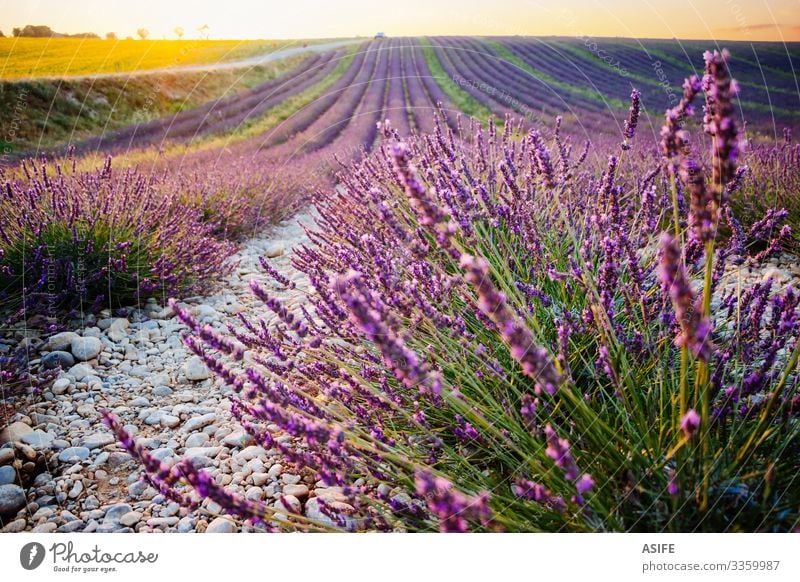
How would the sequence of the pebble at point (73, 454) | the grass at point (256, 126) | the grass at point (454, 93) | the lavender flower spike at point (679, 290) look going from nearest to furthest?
the lavender flower spike at point (679, 290), the pebble at point (73, 454), the grass at point (454, 93), the grass at point (256, 126)

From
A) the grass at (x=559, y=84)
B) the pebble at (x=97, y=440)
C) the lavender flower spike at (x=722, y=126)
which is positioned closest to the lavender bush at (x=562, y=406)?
the lavender flower spike at (x=722, y=126)

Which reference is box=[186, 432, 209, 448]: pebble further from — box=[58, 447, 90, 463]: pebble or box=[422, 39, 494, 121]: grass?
box=[422, 39, 494, 121]: grass

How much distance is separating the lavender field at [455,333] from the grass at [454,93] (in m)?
0.10

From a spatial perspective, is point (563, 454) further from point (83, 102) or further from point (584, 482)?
point (83, 102)

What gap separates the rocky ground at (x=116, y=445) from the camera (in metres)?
1.33

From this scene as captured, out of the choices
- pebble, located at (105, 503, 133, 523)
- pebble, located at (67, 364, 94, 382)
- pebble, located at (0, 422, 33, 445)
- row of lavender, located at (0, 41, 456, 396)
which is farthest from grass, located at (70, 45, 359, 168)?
pebble, located at (105, 503, 133, 523)

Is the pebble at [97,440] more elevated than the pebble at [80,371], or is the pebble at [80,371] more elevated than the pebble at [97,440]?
the pebble at [80,371]

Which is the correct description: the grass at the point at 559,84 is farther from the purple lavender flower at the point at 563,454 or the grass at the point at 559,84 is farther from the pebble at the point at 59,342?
the pebble at the point at 59,342

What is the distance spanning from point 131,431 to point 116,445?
8cm

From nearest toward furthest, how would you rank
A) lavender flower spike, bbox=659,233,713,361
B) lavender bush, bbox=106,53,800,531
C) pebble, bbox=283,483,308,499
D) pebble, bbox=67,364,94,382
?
lavender flower spike, bbox=659,233,713,361, lavender bush, bbox=106,53,800,531, pebble, bbox=283,483,308,499, pebble, bbox=67,364,94,382

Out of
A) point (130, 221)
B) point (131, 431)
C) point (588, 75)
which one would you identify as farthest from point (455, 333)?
point (130, 221)

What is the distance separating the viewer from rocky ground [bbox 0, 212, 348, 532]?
1.33 m
